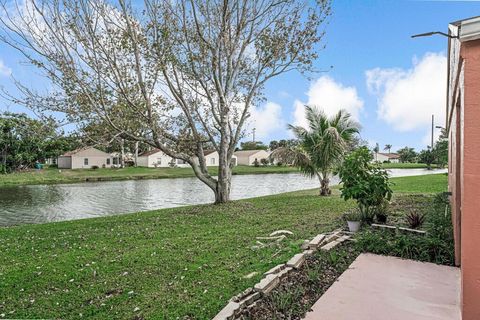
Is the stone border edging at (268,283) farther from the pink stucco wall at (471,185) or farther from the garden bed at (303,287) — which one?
the pink stucco wall at (471,185)

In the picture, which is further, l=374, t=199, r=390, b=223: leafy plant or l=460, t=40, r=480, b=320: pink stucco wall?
l=374, t=199, r=390, b=223: leafy plant

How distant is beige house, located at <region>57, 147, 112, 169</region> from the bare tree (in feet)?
125

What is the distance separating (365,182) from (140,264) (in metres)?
4.40

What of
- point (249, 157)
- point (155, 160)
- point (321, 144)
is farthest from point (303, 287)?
point (249, 157)

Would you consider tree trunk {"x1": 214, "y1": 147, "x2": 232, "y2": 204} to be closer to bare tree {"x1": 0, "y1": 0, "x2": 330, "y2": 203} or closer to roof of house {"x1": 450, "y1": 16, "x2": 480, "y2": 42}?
bare tree {"x1": 0, "y1": 0, "x2": 330, "y2": 203}

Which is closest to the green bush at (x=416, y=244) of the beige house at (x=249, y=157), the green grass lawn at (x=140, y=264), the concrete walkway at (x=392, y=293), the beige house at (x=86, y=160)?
the concrete walkway at (x=392, y=293)

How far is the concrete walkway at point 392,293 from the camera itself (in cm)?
302

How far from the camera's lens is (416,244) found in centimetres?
472

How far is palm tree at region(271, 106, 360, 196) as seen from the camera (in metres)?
12.3

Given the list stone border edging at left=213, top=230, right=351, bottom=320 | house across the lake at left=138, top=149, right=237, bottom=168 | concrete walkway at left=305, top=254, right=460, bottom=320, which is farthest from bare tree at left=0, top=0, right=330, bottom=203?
house across the lake at left=138, top=149, right=237, bottom=168

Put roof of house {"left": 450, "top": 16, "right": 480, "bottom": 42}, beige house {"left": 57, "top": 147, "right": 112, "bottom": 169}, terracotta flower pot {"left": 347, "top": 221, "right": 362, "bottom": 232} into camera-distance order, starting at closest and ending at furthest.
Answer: roof of house {"left": 450, "top": 16, "right": 480, "bottom": 42} → terracotta flower pot {"left": 347, "top": 221, "right": 362, "bottom": 232} → beige house {"left": 57, "top": 147, "right": 112, "bottom": 169}

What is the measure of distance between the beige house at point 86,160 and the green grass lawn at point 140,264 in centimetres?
3977

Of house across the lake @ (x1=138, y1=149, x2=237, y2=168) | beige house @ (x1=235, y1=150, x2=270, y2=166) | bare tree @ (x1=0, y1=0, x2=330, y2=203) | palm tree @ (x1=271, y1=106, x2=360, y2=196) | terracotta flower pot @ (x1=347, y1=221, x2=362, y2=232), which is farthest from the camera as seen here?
beige house @ (x1=235, y1=150, x2=270, y2=166)

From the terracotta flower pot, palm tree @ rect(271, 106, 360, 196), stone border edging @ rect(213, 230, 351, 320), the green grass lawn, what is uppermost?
palm tree @ rect(271, 106, 360, 196)
